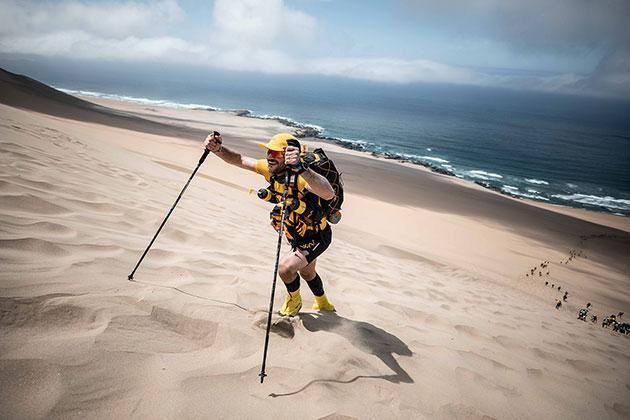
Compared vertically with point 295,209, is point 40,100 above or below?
above

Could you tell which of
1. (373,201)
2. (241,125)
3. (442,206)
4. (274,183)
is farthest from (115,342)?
(241,125)

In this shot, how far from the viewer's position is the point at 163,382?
205 centimetres

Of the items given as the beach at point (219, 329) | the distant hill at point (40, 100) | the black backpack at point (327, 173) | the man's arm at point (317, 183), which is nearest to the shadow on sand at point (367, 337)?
the beach at point (219, 329)

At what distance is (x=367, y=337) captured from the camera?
3.66 m

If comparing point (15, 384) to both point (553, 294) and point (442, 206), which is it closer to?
point (553, 294)

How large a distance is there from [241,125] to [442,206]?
1565 inches

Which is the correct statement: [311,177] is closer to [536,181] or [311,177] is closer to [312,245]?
[312,245]

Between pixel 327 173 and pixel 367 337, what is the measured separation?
6.40ft

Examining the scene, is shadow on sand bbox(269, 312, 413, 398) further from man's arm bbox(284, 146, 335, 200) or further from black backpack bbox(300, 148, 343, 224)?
man's arm bbox(284, 146, 335, 200)

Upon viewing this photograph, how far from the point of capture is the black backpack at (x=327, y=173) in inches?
127

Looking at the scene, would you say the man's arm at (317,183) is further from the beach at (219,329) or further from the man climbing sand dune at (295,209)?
the beach at (219,329)

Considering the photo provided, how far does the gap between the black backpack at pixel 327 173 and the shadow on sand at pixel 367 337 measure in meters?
1.23

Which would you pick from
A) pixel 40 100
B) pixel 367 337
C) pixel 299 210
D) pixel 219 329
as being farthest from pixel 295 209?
pixel 40 100

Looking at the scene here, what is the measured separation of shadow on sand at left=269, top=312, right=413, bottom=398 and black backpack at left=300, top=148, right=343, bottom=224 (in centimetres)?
123
